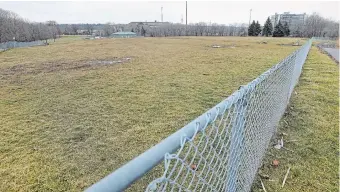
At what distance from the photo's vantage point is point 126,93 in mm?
6152

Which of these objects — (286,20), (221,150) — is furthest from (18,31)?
Result: (286,20)

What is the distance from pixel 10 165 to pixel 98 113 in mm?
1884

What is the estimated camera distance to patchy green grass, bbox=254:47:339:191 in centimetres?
253

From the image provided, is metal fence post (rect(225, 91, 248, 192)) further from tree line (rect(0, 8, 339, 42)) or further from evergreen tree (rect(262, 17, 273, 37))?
evergreen tree (rect(262, 17, 273, 37))

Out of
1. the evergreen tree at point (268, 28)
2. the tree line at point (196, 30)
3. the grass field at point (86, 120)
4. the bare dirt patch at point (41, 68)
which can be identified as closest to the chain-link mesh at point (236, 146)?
the grass field at point (86, 120)

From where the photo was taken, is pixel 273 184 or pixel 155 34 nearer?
pixel 273 184

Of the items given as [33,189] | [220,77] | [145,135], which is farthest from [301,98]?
[33,189]

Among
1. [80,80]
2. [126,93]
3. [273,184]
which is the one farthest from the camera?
[80,80]

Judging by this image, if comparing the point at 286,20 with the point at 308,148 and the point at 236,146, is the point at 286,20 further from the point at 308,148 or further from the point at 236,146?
the point at 236,146

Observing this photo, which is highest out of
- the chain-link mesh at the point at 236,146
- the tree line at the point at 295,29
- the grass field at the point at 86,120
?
the tree line at the point at 295,29

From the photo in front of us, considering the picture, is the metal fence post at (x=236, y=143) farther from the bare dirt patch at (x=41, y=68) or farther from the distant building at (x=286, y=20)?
the distant building at (x=286, y=20)

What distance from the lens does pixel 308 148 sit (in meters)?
3.19

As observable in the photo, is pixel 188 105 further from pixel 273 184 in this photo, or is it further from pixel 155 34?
pixel 155 34

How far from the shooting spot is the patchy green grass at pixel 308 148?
8.30 ft
